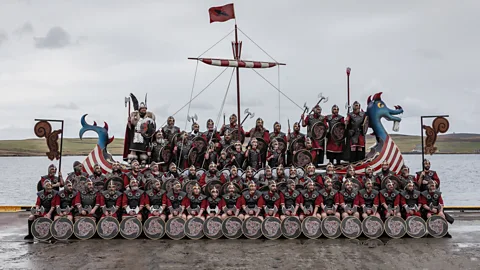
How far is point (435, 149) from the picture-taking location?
14789mm

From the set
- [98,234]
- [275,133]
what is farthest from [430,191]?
[98,234]

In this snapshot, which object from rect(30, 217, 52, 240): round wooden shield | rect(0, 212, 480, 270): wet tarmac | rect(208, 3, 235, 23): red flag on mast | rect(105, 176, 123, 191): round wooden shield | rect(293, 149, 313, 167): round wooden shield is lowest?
rect(0, 212, 480, 270): wet tarmac

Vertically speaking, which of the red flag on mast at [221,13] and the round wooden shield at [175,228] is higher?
the red flag on mast at [221,13]

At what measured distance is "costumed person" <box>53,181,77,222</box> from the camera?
11.7 m

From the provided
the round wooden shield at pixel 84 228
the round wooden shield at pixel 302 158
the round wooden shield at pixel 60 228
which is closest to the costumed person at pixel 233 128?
the round wooden shield at pixel 302 158

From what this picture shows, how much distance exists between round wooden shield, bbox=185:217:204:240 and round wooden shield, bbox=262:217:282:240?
1.37 m

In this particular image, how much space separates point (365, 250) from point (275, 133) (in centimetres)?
508

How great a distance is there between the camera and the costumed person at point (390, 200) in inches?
466

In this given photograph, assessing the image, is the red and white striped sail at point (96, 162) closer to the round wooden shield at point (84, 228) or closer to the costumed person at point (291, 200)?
the round wooden shield at point (84, 228)

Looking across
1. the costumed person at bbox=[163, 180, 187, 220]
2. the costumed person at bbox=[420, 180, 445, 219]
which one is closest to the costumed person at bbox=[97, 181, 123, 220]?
the costumed person at bbox=[163, 180, 187, 220]

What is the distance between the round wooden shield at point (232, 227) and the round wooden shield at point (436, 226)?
4156 mm

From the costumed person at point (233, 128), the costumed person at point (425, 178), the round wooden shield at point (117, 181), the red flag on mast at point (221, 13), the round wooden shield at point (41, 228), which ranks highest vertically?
the red flag on mast at point (221, 13)

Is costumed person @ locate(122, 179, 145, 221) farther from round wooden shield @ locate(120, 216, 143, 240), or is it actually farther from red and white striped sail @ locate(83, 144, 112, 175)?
red and white striped sail @ locate(83, 144, 112, 175)

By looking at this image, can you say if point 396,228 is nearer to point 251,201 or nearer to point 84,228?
point 251,201
